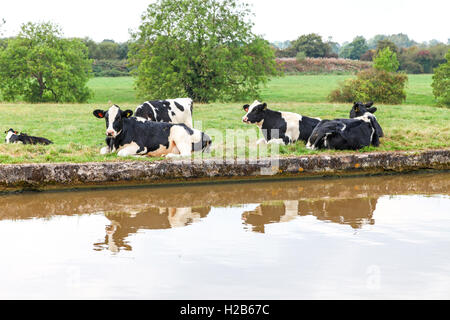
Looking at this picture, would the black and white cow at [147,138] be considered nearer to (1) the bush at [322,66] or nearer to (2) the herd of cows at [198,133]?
(2) the herd of cows at [198,133]

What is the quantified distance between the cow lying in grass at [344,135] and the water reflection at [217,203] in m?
1.30

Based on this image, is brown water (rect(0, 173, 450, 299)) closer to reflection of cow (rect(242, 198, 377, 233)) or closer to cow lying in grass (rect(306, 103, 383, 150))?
reflection of cow (rect(242, 198, 377, 233))

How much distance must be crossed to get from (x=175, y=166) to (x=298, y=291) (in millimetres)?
5035

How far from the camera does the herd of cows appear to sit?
11328 mm

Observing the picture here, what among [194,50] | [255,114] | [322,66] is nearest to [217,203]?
[255,114]

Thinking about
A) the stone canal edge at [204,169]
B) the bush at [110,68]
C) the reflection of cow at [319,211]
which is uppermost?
the bush at [110,68]

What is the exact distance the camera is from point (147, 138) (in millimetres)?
11492

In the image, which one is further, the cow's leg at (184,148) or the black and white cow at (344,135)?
the black and white cow at (344,135)

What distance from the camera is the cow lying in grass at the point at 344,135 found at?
11.9 metres

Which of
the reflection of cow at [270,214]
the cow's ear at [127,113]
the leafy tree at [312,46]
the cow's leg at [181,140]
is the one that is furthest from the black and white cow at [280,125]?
the leafy tree at [312,46]

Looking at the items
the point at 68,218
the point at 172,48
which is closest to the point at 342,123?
the point at 68,218

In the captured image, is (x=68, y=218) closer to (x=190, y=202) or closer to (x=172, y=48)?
(x=190, y=202)

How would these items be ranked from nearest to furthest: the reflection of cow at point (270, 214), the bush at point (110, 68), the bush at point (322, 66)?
the reflection of cow at point (270, 214) < the bush at point (322, 66) < the bush at point (110, 68)

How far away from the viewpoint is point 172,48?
31.4 metres
